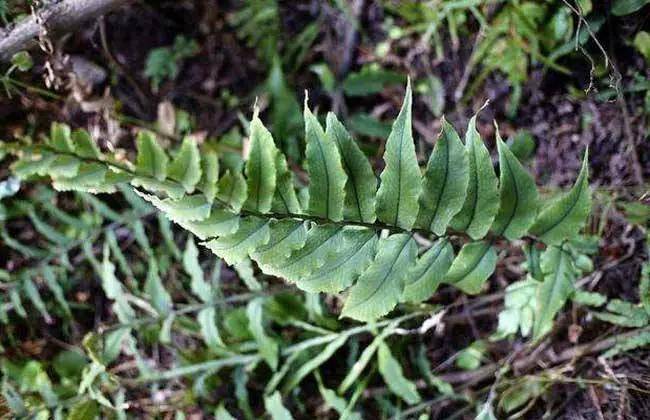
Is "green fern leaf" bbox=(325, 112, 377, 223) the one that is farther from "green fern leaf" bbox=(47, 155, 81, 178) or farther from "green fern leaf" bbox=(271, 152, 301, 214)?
"green fern leaf" bbox=(47, 155, 81, 178)

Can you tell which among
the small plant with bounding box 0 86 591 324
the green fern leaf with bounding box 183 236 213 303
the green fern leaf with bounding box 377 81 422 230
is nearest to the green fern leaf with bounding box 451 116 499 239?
the small plant with bounding box 0 86 591 324

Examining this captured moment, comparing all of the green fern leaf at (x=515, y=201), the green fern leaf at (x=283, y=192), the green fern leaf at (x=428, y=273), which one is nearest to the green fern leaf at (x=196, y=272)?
the green fern leaf at (x=283, y=192)

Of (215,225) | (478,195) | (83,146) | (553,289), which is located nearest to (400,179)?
(478,195)

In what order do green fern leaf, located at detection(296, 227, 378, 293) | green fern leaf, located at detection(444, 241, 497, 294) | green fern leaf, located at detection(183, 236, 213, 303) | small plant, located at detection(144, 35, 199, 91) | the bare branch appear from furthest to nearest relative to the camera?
small plant, located at detection(144, 35, 199, 91), green fern leaf, located at detection(183, 236, 213, 303), the bare branch, green fern leaf, located at detection(444, 241, 497, 294), green fern leaf, located at detection(296, 227, 378, 293)

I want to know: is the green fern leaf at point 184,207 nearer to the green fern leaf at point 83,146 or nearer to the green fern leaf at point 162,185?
the green fern leaf at point 162,185

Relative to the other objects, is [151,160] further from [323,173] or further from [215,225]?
[323,173]
